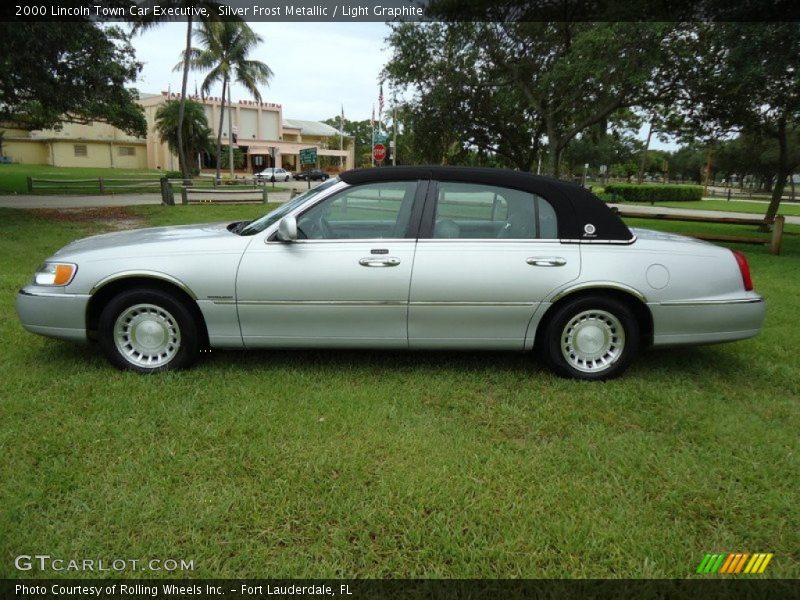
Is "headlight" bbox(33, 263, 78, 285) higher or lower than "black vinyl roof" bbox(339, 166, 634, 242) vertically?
lower

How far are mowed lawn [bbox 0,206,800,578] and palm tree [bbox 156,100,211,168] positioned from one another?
46586mm

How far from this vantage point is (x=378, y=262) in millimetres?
3926

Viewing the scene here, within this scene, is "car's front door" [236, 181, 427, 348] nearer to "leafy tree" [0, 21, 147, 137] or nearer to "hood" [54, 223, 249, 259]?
"hood" [54, 223, 249, 259]

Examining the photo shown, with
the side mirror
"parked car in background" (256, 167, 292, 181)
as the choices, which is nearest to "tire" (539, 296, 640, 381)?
the side mirror

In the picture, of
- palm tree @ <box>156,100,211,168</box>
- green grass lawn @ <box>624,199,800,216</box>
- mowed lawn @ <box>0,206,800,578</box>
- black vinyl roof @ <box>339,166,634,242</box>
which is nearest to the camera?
mowed lawn @ <box>0,206,800,578</box>

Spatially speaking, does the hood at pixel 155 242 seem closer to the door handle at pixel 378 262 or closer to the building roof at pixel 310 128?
the door handle at pixel 378 262

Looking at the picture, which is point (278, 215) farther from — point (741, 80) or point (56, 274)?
point (741, 80)

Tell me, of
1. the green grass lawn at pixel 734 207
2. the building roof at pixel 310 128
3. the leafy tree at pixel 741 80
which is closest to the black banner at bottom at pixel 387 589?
the leafy tree at pixel 741 80

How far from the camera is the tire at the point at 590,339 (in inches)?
159

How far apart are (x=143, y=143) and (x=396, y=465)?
230 feet

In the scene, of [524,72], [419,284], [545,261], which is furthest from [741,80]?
[419,284]

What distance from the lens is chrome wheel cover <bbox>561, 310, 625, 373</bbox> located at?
13.4ft

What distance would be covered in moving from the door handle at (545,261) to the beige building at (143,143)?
5776 centimetres

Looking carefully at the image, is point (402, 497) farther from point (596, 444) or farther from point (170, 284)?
point (170, 284)
